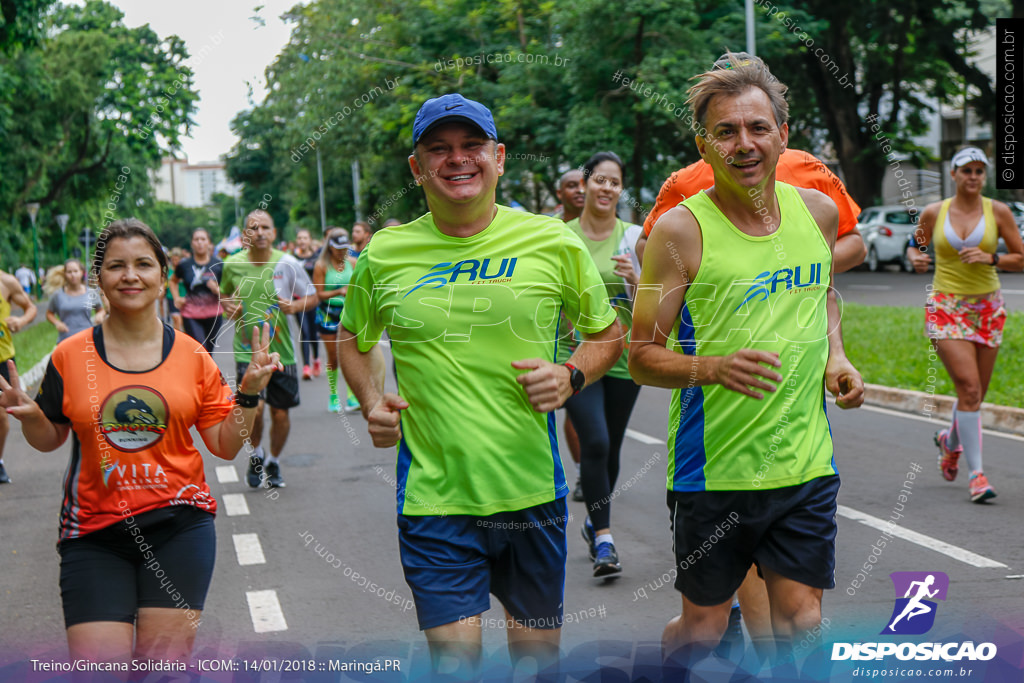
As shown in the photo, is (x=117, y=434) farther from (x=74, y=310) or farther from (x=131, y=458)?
(x=74, y=310)

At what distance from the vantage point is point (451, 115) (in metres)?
2.99

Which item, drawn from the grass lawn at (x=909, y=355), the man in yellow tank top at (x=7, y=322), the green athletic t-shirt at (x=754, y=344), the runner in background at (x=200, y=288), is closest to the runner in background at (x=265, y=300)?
the man in yellow tank top at (x=7, y=322)

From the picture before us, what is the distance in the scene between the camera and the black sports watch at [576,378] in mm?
3109

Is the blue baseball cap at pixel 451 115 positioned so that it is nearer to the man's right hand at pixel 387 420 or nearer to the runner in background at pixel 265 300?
the man's right hand at pixel 387 420

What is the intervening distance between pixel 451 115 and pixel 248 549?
160 inches

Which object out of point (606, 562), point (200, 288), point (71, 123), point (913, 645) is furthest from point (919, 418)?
point (71, 123)

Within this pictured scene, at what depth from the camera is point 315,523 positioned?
Result: 695 cm

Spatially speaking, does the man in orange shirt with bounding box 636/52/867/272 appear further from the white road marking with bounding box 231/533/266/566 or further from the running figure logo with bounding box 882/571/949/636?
the white road marking with bounding box 231/533/266/566

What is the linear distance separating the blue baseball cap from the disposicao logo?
1700 mm

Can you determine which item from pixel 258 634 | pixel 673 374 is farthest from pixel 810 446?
pixel 258 634

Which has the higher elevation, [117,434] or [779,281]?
[779,281]

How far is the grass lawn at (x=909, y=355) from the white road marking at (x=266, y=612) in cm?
621

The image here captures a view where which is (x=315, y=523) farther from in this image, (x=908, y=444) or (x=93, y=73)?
(x=93, y=73)

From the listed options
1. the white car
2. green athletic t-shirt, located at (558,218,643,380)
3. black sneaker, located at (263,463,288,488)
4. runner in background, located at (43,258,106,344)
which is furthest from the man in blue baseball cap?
the white car
